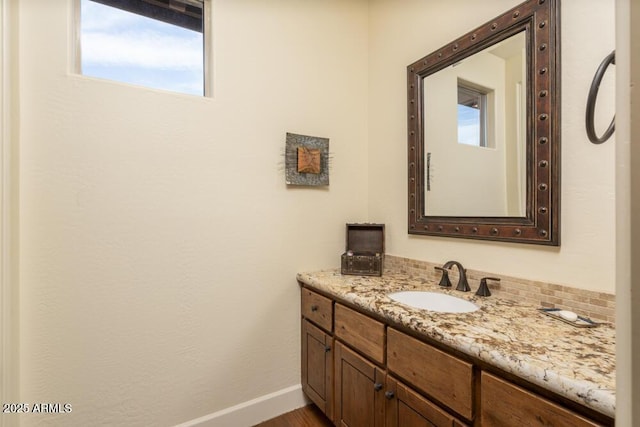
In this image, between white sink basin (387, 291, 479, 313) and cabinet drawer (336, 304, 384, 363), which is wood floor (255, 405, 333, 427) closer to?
cabinet drawer (336, 304, 384, 363)

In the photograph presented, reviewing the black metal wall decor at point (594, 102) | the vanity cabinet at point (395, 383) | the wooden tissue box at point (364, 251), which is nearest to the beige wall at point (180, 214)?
the wooden tissue box at point (364, 251)

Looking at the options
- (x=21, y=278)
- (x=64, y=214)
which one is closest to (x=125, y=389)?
(x=21, y=278)

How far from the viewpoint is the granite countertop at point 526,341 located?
26.3 inches

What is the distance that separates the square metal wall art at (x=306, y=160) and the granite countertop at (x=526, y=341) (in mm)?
776

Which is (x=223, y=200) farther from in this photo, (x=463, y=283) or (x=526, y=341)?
(x=526, y=341)

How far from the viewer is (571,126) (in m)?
1.12

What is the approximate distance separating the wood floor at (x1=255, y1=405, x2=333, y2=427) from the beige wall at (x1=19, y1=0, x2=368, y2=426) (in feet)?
0.56

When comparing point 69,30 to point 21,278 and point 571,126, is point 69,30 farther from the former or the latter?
point 571,126

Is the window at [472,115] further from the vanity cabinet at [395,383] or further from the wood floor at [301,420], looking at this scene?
the wood floor at [301,420]

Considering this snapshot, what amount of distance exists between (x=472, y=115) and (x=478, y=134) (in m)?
0.10

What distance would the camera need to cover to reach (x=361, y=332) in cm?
133

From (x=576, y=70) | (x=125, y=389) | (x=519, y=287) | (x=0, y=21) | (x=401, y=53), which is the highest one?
(x=401, y=53)

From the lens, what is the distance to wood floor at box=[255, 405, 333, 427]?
67.6 inches

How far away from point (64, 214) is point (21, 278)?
0.29m
